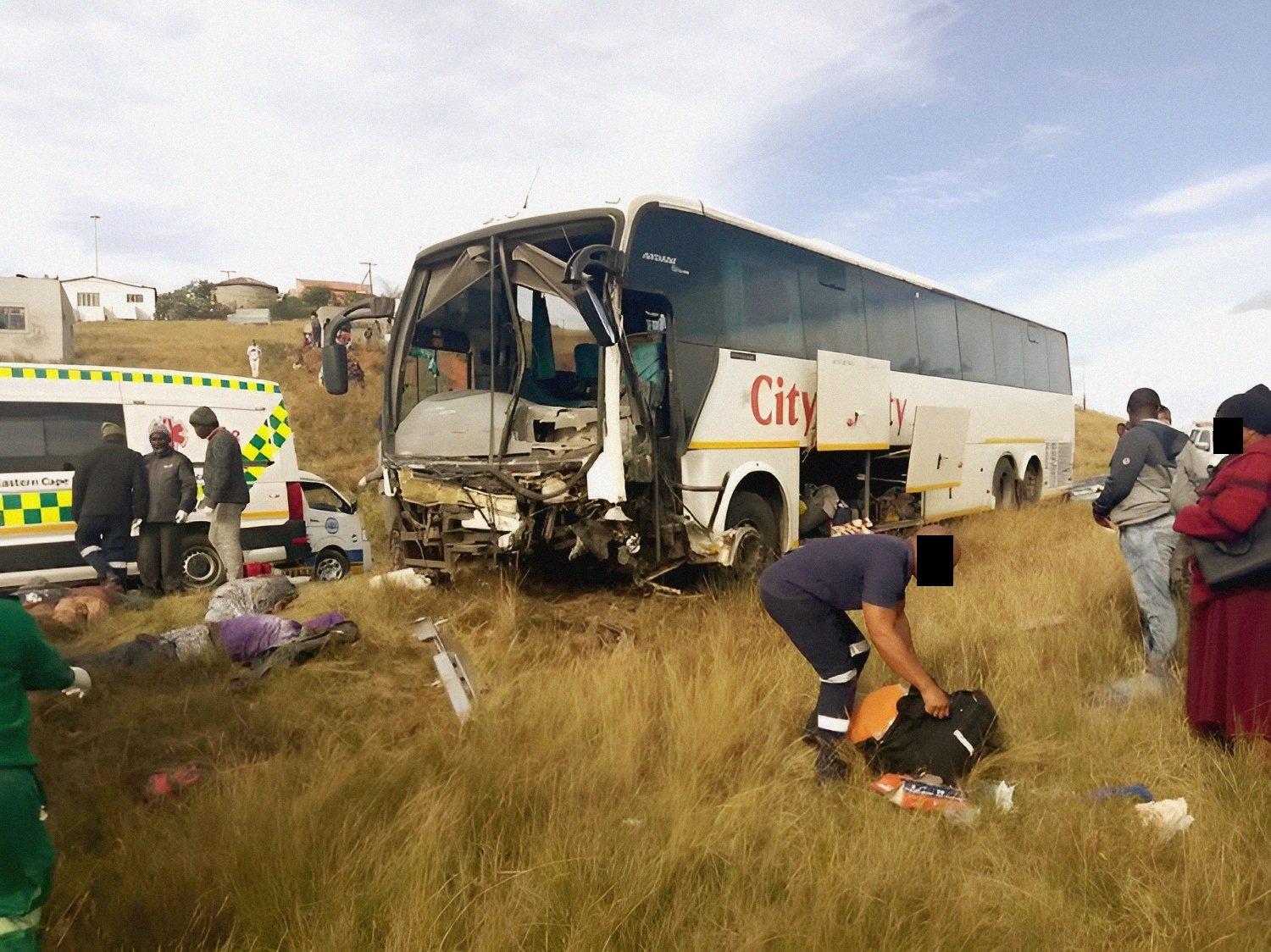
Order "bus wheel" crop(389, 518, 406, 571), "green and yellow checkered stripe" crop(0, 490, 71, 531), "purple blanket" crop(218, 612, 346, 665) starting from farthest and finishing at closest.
Result: "green and yellow checkered stripe" crop(0, 490, 71, 531)
"bus wheel" crop(389, 518, 406, 571)
"purple blanket" crop(218, 612, 346, 665)

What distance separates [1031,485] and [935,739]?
39.7 ft

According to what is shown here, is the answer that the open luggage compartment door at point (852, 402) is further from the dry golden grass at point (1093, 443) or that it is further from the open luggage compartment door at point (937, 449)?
the dry golden grass at point (1093, 443)

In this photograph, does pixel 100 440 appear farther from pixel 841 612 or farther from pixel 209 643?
pixel 841 612

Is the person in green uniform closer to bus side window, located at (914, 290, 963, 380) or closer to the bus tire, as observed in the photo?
bus side window, located at (914, 290, 963, 380)

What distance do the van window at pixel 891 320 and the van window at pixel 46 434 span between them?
28.3ft

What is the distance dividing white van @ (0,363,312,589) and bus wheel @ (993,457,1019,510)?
997cm

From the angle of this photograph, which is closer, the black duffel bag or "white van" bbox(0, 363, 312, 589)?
the black duffel bag

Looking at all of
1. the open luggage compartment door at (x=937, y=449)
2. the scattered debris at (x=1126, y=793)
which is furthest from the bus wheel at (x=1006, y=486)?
the scattered debris at (x=1126, y=793)

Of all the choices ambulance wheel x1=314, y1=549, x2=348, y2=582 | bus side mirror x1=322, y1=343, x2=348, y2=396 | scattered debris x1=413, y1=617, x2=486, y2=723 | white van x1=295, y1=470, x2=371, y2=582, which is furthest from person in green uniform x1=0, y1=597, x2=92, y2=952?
ambulance wheel x1=314, y1=549, x2=348, y2=582

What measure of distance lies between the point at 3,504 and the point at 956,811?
9820mm

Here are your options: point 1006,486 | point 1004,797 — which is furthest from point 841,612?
point 1006,486

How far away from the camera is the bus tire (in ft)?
47.2

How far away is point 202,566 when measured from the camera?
33.8ft

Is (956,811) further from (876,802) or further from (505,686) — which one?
(505,686)
